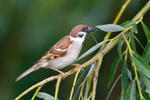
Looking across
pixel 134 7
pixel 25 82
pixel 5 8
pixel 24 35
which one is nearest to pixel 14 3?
pixel 5 8

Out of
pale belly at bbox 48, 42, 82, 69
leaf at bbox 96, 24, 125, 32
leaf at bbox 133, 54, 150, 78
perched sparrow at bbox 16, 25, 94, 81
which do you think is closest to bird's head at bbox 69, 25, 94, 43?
perched sparrow at bbox 16, 25, 94, 81

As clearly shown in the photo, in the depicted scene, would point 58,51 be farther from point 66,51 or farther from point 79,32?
point 79,32

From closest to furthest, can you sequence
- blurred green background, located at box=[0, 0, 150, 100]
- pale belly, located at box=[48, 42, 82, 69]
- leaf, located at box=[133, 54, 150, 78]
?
leaf, located at box=[133, 54, 150, 78], pale belly, located at box=[48, 42, 82, 69], blurred green background, located at box=[0, 0, 150, 100]

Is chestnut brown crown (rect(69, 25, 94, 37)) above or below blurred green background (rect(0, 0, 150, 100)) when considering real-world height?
below

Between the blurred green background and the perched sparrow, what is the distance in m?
0.44

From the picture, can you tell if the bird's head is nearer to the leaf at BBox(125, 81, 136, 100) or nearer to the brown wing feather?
the brown wing feather

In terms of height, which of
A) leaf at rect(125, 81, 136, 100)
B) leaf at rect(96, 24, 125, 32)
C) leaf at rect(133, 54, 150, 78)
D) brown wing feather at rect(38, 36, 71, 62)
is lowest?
leaf at rect(125, 81, 136, 100)

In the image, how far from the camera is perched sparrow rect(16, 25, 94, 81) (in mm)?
3096

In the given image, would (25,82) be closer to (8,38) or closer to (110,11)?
(8,38)

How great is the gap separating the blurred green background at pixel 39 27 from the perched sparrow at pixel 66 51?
17.2 inches

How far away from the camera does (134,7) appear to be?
151 inches

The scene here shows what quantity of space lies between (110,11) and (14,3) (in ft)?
3.47

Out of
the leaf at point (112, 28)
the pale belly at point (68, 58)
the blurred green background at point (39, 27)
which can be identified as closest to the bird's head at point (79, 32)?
the pale belly at point (68, 58)

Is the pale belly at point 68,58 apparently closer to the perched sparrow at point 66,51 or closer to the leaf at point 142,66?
the perched sparrow at point 66,51
